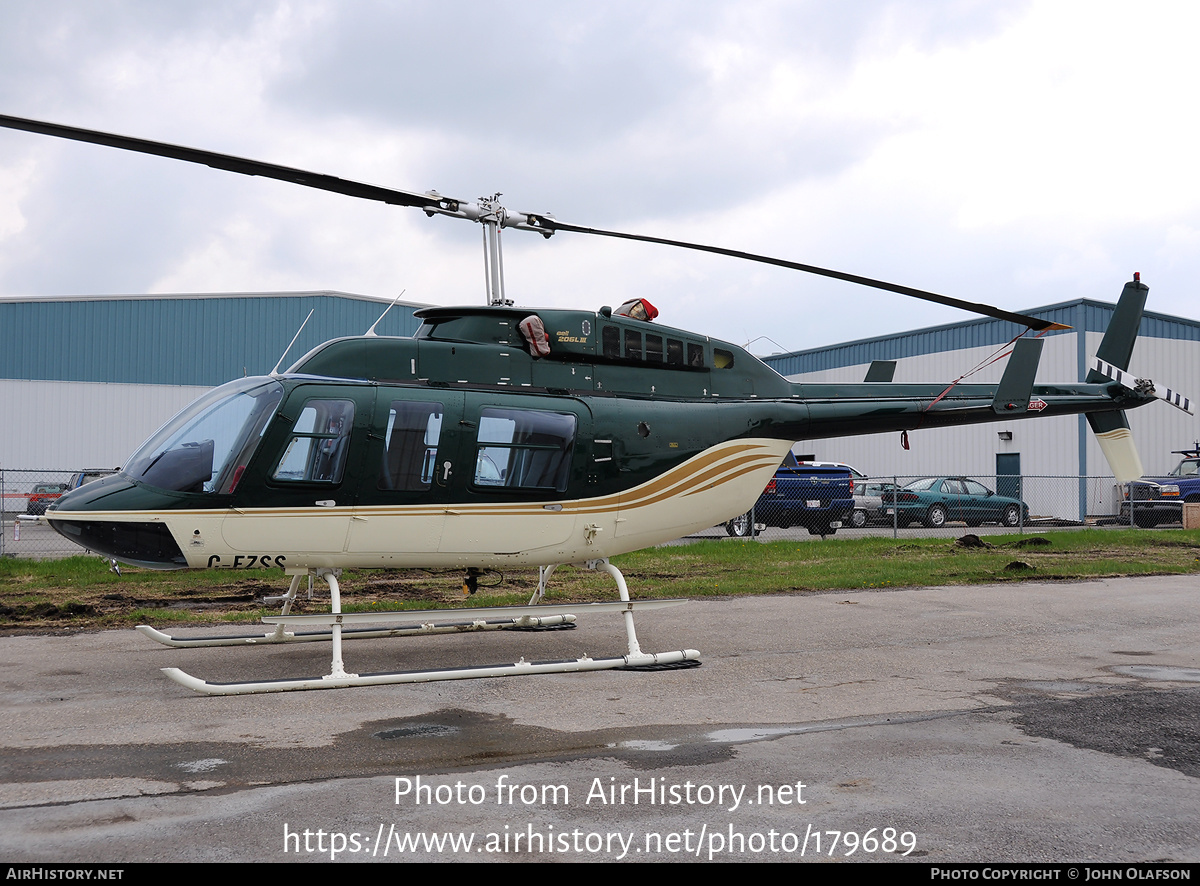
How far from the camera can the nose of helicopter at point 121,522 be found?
6.46 m

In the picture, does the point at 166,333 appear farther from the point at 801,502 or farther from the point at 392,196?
the point at 392,196

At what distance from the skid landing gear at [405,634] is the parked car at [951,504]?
665 inches

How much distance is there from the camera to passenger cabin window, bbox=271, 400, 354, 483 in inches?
274

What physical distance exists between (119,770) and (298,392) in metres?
3.10

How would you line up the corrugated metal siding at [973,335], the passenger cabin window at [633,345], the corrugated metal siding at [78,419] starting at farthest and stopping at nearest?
1. the corrugated metal siding at [78,419]
2. the corrugated metal siding at [973,335]
3. the passenger cabin window at [633,345]

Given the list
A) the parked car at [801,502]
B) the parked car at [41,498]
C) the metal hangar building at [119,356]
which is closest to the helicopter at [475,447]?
the parked car at [41,498]

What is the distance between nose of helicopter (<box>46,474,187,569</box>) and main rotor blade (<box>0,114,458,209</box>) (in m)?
2.42

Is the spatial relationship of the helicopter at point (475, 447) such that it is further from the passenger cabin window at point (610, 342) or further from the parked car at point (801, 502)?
the parked car at point (801, 502)

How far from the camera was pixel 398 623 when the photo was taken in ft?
31.4

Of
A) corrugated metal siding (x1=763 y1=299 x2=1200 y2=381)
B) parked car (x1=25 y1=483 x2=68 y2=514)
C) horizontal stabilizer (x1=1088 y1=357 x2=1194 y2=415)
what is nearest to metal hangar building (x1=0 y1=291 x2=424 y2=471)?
parked car (x1=25 y1=483 x2=68 y2=514)

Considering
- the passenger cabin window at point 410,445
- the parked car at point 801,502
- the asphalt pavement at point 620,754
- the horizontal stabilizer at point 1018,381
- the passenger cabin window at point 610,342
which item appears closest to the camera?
the asphalt pavement at point 620,754

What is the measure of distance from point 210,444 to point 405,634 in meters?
2.93

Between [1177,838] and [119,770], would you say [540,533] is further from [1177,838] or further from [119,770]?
[1177,838]
